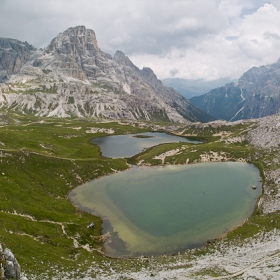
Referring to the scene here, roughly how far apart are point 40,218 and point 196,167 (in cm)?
8759

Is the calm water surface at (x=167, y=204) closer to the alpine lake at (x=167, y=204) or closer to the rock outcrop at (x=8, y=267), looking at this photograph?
the alpine lake at (x=167, y=204)

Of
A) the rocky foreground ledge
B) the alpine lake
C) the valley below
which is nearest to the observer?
the rocky foreground ledge

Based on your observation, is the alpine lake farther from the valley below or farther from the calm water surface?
the valley below

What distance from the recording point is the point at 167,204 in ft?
284

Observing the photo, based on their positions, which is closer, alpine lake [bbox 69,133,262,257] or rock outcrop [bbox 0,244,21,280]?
rock outcrop [bbox 0,244,21,280]

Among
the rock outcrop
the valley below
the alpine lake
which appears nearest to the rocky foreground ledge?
the rock outcrop

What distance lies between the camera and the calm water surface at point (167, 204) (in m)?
67.0

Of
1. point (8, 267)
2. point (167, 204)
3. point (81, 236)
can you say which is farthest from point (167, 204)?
point (8, 267)

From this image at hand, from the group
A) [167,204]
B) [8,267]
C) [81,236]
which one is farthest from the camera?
[167,204]

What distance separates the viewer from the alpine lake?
66981mm

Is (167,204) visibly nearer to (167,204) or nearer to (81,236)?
(167,204)

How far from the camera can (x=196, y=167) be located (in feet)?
440

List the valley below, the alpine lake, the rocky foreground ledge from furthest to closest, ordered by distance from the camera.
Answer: the alpine lake < the valley below < the rocky foreground ledge

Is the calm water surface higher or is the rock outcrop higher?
the rock outcrop
